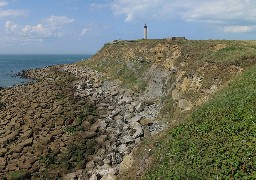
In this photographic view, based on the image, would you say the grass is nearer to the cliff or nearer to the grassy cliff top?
the grassy cliff top

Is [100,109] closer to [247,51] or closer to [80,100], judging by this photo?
[80,100]

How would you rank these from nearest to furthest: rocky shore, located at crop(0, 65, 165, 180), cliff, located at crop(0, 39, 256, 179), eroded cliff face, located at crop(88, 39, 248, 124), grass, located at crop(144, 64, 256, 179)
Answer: grass, located at crop(144, 64, 256, 179)
cliff, located at crop(0, 39, 256, 179)
rocky shore, located at crop(0, 65, 165, 180)
eroded cliff face, located at crop(88, 39, 248, 124)

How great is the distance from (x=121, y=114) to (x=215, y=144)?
19935 millimetres

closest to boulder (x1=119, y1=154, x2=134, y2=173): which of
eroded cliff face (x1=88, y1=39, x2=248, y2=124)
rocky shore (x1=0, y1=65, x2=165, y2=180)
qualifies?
rocky shore (x1=0, y1=65, x2=165, y2=180)

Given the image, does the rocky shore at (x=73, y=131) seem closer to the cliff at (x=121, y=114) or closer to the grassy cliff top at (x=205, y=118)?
the cliff at (x=121, y=114)

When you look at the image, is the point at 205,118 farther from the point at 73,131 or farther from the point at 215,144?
the point at 73,131

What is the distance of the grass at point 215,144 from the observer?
18.4 meters

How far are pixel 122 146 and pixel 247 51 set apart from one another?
18081 mm

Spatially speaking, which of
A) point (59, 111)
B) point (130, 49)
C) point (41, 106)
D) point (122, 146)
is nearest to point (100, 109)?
point (59, 111)

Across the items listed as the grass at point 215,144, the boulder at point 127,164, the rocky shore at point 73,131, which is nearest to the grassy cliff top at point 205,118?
the grass at point 215,144

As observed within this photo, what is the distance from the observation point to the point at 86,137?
32.9m

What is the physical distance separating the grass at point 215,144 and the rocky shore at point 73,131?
3997 millimetres

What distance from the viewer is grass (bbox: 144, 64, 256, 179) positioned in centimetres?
1842

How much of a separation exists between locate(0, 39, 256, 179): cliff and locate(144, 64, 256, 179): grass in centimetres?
15
